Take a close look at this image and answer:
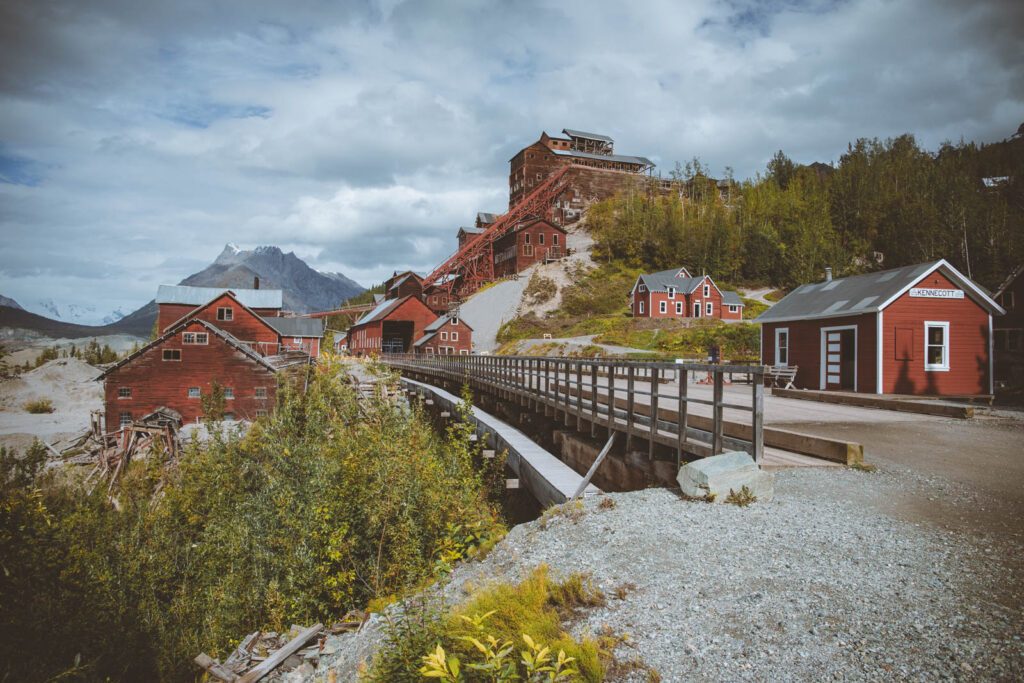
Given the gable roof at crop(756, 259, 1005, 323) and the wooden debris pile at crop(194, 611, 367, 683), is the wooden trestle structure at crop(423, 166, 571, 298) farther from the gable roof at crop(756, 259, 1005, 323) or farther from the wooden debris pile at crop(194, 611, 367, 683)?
the wooden debris pile at crop(194, 611, 367, 683)

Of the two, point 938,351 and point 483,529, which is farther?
point 938,351

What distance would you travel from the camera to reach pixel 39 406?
4084 cm

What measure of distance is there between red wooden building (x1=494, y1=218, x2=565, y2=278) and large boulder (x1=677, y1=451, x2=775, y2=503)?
235 ft

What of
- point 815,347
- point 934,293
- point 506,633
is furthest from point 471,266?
point 506,633

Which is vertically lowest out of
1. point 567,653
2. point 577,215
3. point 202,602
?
point 202,602

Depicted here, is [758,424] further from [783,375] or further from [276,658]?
[783,375]

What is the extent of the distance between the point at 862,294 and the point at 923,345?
2774 millimetres

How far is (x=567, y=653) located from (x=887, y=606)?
2.46m

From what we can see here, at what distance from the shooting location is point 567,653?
171 inches

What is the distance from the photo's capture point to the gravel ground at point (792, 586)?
390 centimetres

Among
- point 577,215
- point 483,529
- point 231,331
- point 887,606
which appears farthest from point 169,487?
point 577,215

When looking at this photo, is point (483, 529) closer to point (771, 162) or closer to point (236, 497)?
point (236, 497)

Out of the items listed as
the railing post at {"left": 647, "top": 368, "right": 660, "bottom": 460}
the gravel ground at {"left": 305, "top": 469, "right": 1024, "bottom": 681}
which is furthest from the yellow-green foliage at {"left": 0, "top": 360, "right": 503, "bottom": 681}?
the railing post at {"left": 647, "top": 368, "right": 660, "bottom": 460}

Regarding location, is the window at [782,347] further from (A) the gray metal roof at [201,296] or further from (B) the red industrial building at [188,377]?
(A) the gray metal roof at [201,296]
